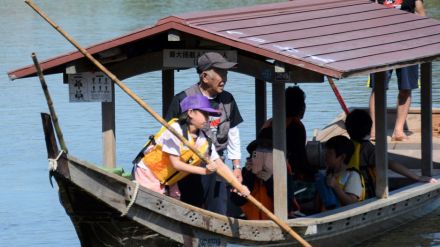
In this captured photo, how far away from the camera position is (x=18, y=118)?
17297 millimetres

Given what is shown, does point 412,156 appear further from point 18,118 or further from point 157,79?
point 157,79

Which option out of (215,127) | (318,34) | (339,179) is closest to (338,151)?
(339,179)

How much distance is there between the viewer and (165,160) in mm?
8023

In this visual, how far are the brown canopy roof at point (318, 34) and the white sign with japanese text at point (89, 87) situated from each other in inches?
7.7

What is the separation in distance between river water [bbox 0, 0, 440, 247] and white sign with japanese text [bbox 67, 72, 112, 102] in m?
2.67

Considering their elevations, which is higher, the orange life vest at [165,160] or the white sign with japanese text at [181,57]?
the white sign with japanese text at [181,57]

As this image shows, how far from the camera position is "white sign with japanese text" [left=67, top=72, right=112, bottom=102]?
848 centimetres

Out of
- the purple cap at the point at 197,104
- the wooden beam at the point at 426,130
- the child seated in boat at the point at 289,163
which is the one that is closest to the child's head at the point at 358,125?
the child seated in boat at the point at 289,163

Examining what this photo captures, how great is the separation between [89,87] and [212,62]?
0.98 meters

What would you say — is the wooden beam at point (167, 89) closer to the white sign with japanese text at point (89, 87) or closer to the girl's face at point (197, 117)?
the white sign with japanese text at point (89, 87)

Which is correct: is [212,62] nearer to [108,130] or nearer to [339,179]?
[108,130]

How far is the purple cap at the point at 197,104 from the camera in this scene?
7.95 meters

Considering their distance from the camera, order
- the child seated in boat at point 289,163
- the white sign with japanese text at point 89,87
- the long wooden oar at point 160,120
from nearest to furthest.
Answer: the long wooden oar at point 160,120, the white sign with japanese text at point 89,87, the child seated in boat at point 289,163

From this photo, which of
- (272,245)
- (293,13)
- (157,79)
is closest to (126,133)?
(157,79)
